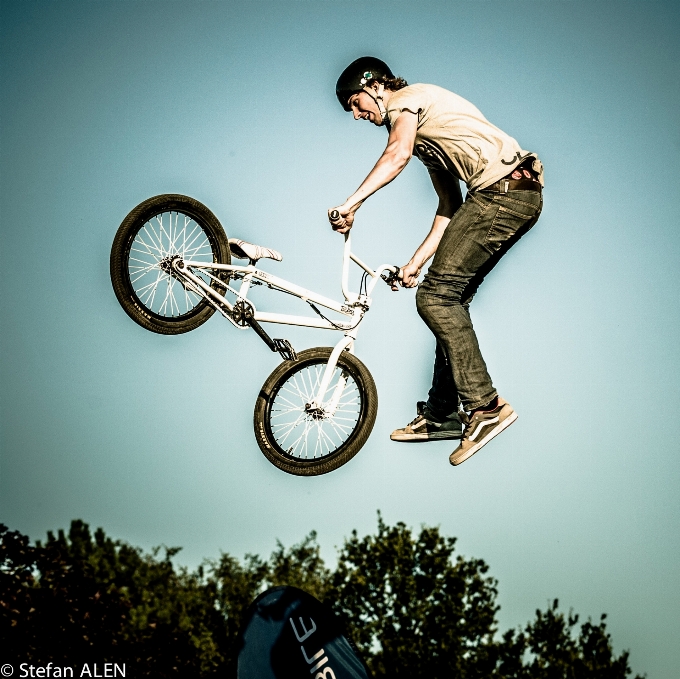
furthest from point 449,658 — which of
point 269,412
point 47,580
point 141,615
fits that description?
point 269,412

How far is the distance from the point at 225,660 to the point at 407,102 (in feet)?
134

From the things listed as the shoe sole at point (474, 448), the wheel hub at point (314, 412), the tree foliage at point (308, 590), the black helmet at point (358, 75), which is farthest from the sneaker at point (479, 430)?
the tree foliage at point (308, 590)

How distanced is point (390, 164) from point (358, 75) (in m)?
0.92

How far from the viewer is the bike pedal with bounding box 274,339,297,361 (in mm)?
7574

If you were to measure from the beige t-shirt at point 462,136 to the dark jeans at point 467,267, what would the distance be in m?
0.18

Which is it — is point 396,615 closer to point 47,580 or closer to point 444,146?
point 47,580

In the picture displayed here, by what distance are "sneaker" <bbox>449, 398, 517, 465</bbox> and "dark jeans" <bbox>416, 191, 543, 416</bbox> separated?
0.10 m

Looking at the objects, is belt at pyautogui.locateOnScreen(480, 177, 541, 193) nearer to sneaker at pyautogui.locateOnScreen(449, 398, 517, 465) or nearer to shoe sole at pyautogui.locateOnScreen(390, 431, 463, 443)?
sneaker at pyautogui.locateOnScreen(449, 398, 517, 465)

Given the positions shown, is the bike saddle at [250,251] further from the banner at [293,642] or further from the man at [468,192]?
the banner at [293,642]

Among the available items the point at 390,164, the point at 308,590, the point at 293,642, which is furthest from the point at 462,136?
the point at 308,590

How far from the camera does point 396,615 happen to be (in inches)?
1544

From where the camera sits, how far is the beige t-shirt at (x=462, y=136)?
6195 mm

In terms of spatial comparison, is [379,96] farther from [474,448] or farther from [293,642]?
[293,642]

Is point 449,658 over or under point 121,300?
over
